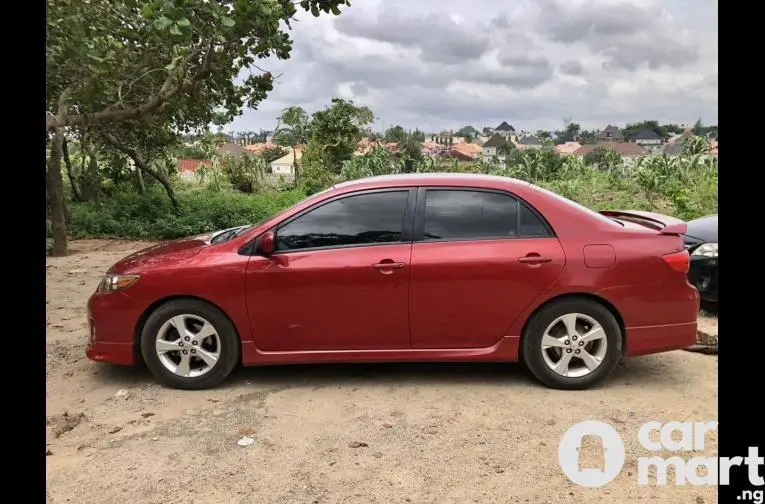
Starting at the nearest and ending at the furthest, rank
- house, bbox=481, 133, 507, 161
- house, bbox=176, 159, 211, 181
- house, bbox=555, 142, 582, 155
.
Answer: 1. house, bbox=555, 142, 582, 155
2. house, bbox=481, 133, 507, 161
3. house, bbox=176, 159, 211, 181

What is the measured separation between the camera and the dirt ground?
311 centimetres

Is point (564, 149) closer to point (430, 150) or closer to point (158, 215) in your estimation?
point (430, 150)

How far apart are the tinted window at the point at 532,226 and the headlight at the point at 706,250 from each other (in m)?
2.56

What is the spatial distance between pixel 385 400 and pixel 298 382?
748 mm

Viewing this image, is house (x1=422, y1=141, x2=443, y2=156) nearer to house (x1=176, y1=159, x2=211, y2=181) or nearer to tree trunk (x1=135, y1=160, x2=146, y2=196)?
tree trunk (x1=135, y1=160, x2=146, y2=196)

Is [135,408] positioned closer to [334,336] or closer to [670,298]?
[334,336]

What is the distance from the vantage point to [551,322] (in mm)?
4246

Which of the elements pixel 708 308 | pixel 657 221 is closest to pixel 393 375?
pixel 657 221

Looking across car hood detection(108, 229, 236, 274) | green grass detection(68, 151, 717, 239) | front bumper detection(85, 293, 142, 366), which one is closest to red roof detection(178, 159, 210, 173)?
green grass detection(68, 151, 717, 239)

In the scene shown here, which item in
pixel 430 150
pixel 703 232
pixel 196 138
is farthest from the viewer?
pixel 430 150

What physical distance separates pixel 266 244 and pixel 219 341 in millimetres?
774

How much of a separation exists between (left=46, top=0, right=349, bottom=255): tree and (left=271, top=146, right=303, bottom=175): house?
18.4 meters

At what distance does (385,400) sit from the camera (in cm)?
418
